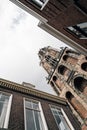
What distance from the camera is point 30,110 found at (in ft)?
36.7

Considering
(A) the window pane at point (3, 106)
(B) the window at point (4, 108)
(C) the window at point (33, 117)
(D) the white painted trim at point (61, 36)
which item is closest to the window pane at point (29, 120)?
(C) the window at point (33, 117)

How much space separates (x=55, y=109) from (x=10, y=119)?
17.1 feet

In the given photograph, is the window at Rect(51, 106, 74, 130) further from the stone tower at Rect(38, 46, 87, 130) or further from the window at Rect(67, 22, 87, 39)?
the window at Rect(67, 22, 87, 39)

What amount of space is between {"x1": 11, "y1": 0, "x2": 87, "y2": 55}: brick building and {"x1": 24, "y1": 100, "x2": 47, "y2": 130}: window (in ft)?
19.6

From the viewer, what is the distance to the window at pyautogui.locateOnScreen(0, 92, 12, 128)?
28.3 feet

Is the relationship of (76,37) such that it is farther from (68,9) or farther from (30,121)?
(30,121)

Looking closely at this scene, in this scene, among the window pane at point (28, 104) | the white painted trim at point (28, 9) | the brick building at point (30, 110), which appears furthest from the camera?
the white painted trim at point (28, 9)

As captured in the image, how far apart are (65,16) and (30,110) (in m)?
6.39

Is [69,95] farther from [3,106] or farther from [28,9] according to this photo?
[3,106]

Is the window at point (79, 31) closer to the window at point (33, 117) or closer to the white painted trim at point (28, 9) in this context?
the white painted trim at point (28, 9)

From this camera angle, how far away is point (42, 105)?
12.6 metres

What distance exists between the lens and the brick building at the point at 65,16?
9.70m

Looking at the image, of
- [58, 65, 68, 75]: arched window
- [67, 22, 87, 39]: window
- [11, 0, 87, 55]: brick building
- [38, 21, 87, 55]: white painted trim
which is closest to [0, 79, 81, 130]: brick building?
[38, 21, 87, 55]: white painted trim

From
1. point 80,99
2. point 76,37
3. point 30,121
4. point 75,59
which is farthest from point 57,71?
point 30,121
